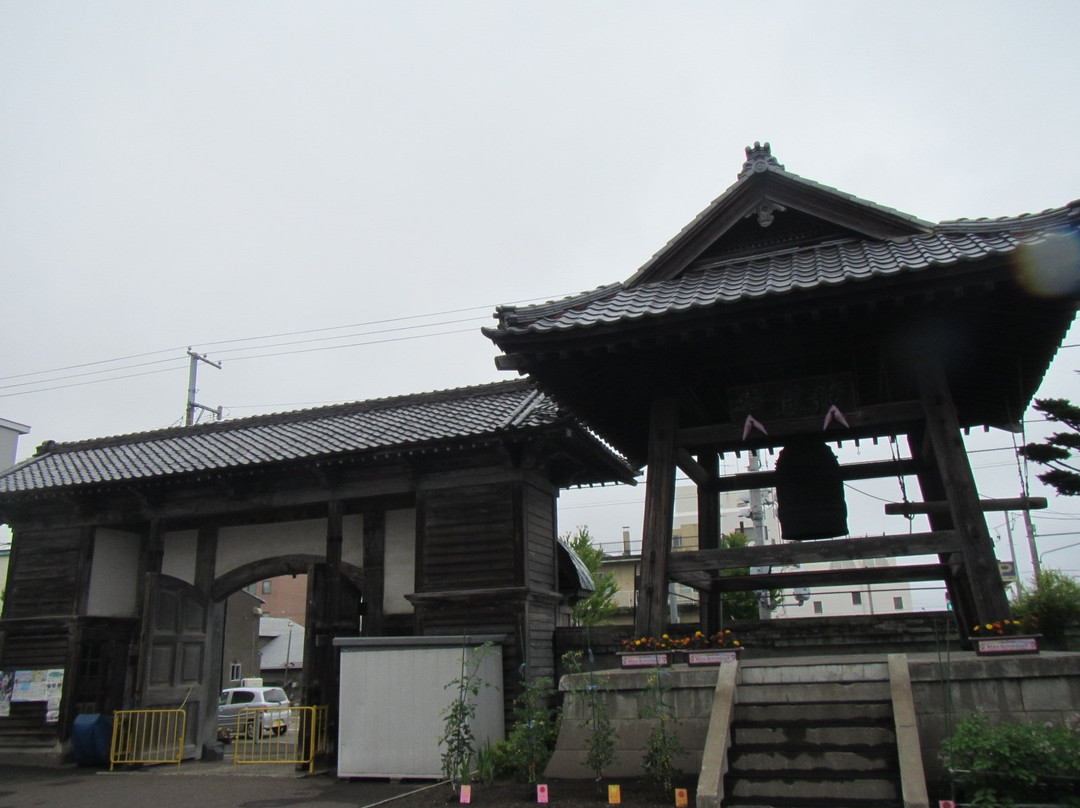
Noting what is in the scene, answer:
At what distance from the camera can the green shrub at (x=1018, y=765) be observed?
5938mm

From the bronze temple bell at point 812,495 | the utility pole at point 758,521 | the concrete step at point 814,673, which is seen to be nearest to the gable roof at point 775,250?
the bronze temple bell at point 812,495

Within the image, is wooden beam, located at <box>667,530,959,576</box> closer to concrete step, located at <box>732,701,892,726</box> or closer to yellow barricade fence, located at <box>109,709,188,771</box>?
concrete step, located at <box>732,701,892,726</box>

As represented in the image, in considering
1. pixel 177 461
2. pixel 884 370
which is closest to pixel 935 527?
pixel 884 370

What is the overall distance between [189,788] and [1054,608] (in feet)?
42.6

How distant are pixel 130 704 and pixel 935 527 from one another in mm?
15208

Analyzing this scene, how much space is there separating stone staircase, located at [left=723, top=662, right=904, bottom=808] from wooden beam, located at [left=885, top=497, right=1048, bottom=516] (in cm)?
223

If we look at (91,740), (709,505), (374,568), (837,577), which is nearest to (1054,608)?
(837,577)

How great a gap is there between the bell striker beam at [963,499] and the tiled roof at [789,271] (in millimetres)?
1326

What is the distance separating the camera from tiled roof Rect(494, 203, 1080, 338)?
24.7ft

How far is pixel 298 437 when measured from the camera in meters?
16.8

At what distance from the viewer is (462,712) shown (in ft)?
32.4

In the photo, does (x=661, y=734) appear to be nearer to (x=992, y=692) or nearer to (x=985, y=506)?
(x=992, y=692)

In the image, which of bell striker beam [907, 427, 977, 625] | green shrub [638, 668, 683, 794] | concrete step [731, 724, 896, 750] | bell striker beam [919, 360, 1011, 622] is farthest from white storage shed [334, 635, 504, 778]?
bell striker beam [919, 360, 1011, 622]

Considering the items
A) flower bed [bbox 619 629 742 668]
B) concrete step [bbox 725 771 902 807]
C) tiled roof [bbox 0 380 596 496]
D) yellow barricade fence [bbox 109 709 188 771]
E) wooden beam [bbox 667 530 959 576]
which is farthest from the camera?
yellow barricade fence [bbox 109 709 188 771]
